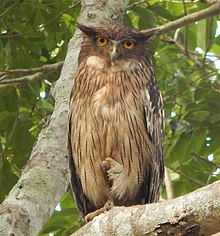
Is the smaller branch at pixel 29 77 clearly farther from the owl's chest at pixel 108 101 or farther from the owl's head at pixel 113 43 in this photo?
the owl's chest at pixel 108 101

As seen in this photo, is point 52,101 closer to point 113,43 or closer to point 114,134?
point 113,43

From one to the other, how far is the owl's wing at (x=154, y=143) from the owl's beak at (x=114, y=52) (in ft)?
0.95

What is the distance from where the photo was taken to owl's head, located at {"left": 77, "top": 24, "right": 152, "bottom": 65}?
4293mm

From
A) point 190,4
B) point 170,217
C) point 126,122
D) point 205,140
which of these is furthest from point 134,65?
point 170,217

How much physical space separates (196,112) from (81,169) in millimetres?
1194

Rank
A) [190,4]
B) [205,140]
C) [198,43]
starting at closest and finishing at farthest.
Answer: [205,140]
[198,43]
[190,4]

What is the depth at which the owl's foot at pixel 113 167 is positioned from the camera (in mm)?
3896

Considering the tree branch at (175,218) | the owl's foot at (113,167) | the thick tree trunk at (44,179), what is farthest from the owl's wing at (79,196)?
the tree branch at (175,218)

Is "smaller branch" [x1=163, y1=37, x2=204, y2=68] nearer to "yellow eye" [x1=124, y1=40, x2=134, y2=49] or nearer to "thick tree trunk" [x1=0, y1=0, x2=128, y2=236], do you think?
"yellow eye" [x1=124, y1=40, x2=134, y2=49]

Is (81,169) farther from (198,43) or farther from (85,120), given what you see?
(198,43)

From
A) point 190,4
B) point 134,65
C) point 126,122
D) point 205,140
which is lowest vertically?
point 205,140

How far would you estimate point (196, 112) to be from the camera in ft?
15.9

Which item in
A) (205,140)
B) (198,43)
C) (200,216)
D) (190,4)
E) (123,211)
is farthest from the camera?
(190,4)

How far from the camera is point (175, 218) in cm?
227
